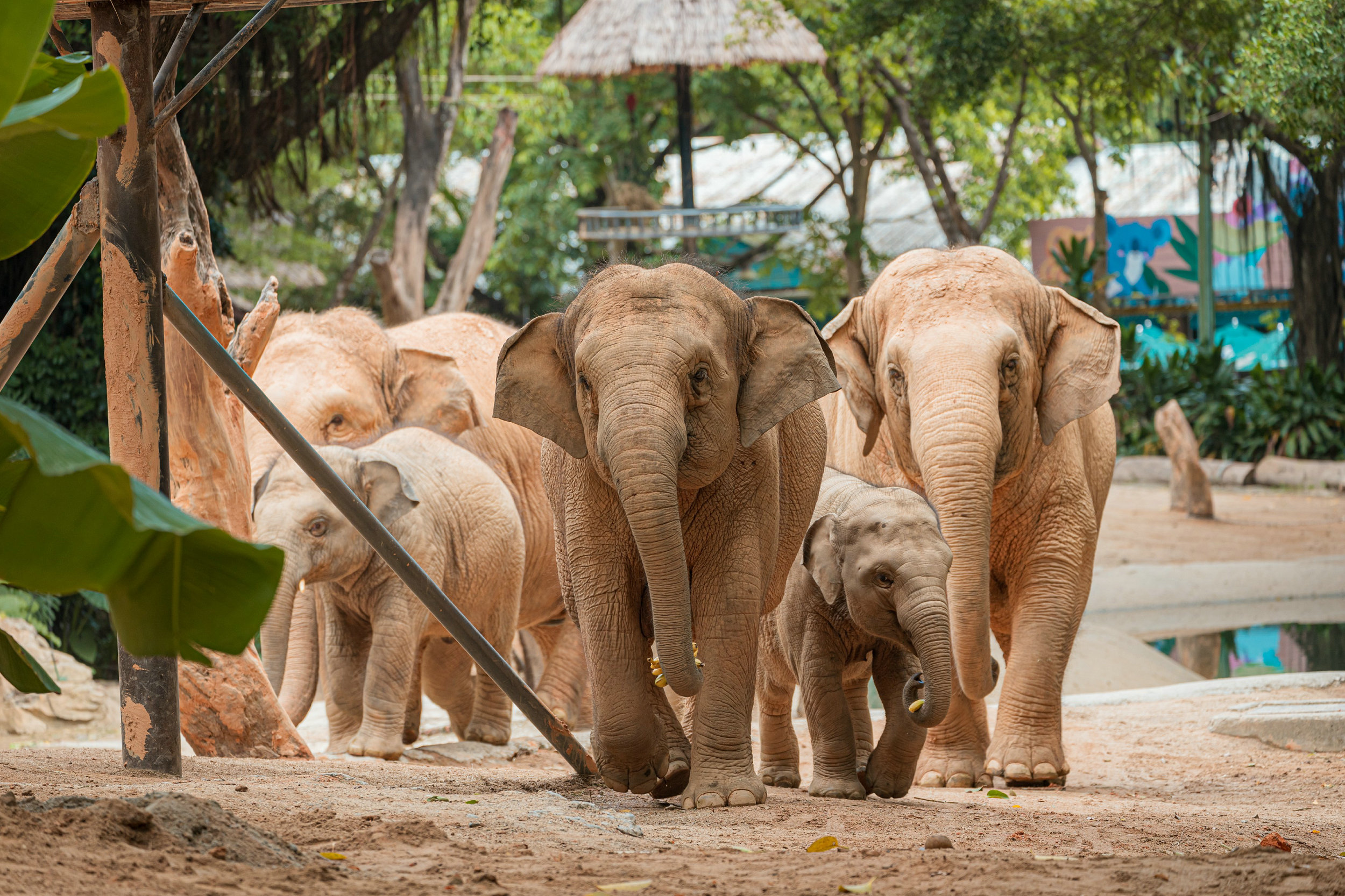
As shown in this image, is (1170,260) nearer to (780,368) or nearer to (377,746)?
(377,746)

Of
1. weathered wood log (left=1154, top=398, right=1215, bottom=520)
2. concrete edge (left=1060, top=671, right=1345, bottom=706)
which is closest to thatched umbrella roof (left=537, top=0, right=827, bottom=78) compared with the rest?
weathered wood log (left=1154, top=398, right=1215, bottom=520)

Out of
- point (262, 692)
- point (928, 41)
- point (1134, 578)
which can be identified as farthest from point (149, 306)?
point (928, 41)

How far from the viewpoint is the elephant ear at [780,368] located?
521 cm

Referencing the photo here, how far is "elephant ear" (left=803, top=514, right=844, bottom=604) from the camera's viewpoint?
5.71 meters

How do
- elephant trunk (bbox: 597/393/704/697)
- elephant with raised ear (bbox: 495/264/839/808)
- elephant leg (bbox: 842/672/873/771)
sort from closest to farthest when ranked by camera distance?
elephant trunk (bbox: 597/393/704/697), elephant with raised ear (bbox: 495/264/839/808), elephant leg (bbox: 842/672/873/771)

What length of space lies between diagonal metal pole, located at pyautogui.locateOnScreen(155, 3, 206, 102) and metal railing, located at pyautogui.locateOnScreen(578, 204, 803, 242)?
61.6ft

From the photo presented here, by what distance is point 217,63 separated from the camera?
17.2 feet

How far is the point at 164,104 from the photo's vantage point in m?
5.32

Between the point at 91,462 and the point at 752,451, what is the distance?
9.35ft

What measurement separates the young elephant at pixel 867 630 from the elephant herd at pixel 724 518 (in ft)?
0.04

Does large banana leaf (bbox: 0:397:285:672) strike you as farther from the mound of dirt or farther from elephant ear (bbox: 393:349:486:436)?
elephant ear (bbox: 393:349:486:436)

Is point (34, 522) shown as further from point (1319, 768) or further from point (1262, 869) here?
point (1319, 768)

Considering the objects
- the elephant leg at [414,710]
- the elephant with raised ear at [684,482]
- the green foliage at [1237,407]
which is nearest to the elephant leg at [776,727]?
the elephant with raised ear at [684,482]

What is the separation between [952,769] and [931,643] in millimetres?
1894
